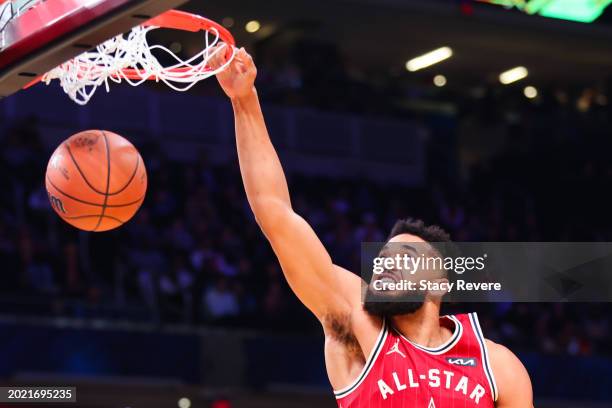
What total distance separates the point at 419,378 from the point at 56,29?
141 centimetres

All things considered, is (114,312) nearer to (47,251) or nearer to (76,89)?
(47,251)

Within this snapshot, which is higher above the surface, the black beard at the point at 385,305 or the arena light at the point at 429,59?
the arena light at the point at 429,59

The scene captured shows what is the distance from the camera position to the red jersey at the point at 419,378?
3.09 m

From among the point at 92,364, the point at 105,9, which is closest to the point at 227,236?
the point at 92,364

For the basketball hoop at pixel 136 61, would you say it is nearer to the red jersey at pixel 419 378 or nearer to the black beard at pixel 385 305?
the black beard at pixel 385 305

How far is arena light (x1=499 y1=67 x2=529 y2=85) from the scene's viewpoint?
48.3ft

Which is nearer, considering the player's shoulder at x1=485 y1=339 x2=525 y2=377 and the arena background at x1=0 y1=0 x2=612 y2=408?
the player's shoulder at x1=485 y1=339 x2=525 y2=377

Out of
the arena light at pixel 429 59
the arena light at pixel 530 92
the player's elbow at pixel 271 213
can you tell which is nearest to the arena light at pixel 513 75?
the arena light at pixel 530 92

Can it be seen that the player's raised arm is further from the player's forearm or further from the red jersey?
the red jersey

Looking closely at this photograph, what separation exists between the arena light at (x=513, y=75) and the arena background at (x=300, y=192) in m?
0.14

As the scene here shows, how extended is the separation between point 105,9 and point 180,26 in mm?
888

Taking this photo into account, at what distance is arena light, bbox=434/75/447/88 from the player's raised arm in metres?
11.9

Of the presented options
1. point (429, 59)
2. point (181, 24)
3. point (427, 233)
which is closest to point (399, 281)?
point (427, 233)

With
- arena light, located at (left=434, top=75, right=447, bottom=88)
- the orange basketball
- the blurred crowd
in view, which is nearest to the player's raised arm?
the orange basketball
